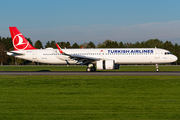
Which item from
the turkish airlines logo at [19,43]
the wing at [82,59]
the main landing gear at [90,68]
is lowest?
the main landing gear at [90,68]

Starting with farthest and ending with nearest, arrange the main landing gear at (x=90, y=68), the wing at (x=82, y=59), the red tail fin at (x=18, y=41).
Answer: the red tail fin at (x=18, y=41), the main landing gear at (x=90, y=68), the wing at (x=82, y=59)

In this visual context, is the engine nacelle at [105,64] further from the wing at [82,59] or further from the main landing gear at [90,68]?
the main landing gear at [90,68]

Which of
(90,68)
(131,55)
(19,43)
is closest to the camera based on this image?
(131,55)

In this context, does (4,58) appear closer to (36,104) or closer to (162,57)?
(162,57)

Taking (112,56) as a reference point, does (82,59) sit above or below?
below

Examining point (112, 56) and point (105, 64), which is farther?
point (112, 56)

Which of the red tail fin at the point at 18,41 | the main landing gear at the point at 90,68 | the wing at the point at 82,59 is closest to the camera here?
the wing at the point at 82,59

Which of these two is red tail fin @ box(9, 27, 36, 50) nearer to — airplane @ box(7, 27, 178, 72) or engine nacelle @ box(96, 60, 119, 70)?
airplane @ box(7, 27, 178, 72)

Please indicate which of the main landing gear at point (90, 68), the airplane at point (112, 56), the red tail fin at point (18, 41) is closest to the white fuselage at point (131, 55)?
the airplane at point (112, 56)

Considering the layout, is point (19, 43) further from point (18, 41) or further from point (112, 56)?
point (112, 56)

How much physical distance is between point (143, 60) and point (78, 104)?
24680 mm

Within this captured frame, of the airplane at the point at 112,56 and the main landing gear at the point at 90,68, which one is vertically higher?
the airplane at the point at 112,56

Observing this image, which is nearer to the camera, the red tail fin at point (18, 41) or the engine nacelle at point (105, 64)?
the engine nacelle at point (105, 64)

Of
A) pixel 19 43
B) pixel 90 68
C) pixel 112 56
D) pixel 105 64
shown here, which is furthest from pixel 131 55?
pixel 19 43
